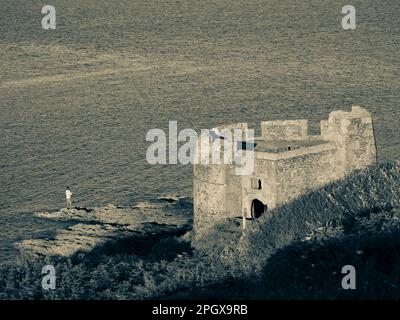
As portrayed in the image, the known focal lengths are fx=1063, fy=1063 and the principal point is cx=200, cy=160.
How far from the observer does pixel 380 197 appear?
141ft

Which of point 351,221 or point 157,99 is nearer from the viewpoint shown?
point 351,221

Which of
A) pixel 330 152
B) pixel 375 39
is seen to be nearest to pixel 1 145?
pixel 330 152

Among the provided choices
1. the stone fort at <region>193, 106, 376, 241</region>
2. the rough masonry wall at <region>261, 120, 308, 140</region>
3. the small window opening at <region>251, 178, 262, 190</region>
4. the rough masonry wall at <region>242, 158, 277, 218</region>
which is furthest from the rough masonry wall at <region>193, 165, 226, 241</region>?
the rough masonry wall at <region>261, 120, 308, 140</region>

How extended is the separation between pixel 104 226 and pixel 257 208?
9.53 m

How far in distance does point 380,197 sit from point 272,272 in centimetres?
683

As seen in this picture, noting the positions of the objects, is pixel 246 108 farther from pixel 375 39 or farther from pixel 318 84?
pixel 375 39

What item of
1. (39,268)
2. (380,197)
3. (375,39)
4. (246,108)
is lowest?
(39,268)

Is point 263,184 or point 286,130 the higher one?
point 286,130

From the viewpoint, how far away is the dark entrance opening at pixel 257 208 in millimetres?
42906

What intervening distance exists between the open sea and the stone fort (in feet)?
33.0

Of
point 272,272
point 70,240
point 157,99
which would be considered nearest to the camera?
point 272,272

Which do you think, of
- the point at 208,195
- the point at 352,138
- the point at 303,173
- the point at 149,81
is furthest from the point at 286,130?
the point at 149,81

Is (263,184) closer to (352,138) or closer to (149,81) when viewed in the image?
(352,138)

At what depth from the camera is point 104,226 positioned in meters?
49.9
